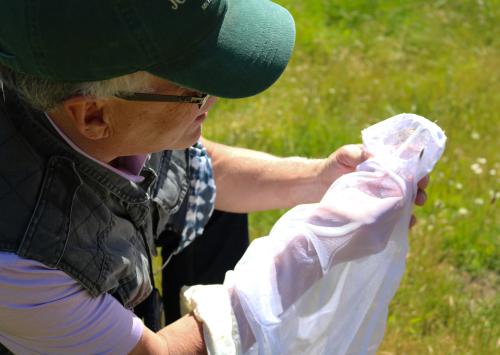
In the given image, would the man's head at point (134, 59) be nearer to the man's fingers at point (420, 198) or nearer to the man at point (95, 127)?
the man at point (95, 127)

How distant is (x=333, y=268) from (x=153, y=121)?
58 cm

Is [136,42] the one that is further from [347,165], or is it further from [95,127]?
[347,165]

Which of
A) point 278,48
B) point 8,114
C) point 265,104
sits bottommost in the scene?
point 265,104

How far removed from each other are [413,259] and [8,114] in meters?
1.76

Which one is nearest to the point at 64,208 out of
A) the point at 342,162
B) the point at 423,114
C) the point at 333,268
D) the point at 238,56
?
the point at 238,56

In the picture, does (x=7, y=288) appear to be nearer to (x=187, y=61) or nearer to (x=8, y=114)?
(x=8, y=114)

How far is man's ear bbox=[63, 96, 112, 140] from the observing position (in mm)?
1498

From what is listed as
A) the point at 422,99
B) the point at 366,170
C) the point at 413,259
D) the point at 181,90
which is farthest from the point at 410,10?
the point at 181,90

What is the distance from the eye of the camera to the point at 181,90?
154cm

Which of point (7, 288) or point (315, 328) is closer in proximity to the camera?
point (7, 288)

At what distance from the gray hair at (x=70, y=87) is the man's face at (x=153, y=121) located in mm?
24

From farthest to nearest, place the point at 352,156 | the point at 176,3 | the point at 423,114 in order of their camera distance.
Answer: the point at 423,114
the point at 352,156
the point at 176,3

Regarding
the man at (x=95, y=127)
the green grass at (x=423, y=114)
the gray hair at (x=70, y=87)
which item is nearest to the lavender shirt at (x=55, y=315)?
the man at (x=95, y=127)

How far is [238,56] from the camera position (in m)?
1.54
